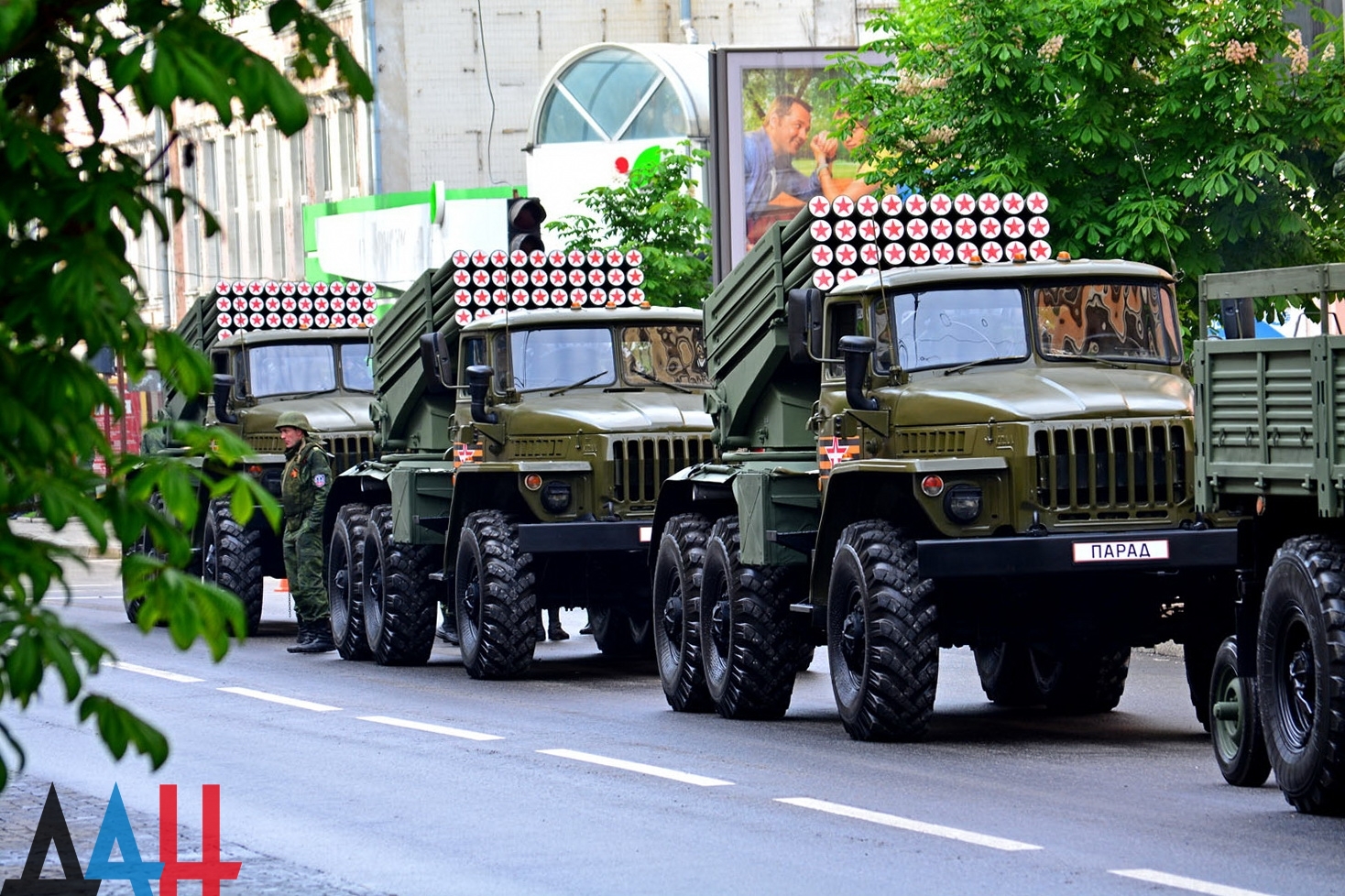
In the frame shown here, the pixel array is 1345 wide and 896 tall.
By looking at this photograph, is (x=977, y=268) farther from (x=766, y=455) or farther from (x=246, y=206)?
(x=246, y=206)

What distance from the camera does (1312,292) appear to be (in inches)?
386

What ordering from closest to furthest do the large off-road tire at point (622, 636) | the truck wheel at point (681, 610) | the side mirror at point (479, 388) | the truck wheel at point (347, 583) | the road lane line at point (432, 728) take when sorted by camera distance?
the road lane line at point (432, 728), the truck wheel at point (681, 610), the side mirror at point (479, 388), the truck wheel at point (347, 583), the large off-road tire at point (622, 636)

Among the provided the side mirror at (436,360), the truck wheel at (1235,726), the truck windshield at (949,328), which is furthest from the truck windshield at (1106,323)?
the side mirror at (436,360)

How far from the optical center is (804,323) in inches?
572

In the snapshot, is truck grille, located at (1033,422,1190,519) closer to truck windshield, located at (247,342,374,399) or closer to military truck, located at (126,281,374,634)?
military truck, located at (126,281,374,634)

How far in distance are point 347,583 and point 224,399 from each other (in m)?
4.00

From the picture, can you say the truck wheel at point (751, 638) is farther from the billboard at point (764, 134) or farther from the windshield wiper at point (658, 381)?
the billboard at point (764, 134)

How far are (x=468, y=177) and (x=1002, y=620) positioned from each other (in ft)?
129

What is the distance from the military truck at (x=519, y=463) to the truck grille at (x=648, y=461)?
0.04 feet

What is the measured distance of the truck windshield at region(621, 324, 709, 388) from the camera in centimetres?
1894

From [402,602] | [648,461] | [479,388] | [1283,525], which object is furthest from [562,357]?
[1283,525]

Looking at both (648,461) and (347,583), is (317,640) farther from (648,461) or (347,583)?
(648,461)

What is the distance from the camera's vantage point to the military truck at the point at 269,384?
23469 mm
